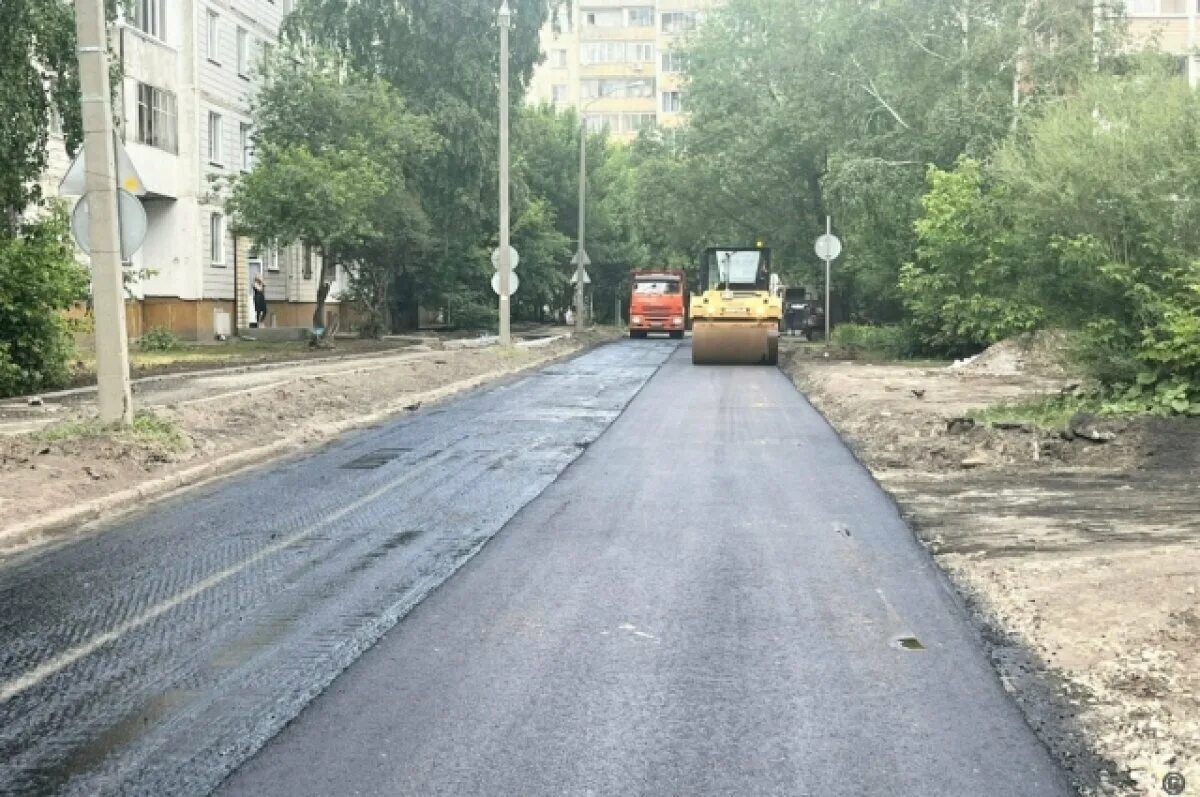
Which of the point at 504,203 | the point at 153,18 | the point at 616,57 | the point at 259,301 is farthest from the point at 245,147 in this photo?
the point at 616,57

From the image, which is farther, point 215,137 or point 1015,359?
point 215,137

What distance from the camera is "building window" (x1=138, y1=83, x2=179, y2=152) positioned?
37.1 m

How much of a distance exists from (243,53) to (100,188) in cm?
3433

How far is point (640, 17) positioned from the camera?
396 feet

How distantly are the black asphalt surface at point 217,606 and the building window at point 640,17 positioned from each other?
111m

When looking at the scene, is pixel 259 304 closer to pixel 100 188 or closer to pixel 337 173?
pixel 337 173

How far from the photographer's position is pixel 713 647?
642cm

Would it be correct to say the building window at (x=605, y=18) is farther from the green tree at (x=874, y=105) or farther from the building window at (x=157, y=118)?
the building window at (x=157, y=118)

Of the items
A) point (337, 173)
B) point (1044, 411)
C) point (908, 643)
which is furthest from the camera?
point (337, 173)

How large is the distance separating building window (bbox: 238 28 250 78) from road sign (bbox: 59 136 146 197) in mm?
33313

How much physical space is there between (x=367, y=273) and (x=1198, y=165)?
32863 mm

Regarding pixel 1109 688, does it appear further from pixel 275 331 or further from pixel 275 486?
pixel 275 331

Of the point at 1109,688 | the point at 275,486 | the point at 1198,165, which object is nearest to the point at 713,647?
the point at 1109,688

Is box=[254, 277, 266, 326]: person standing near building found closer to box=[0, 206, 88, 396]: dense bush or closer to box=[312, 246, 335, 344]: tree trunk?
box=[312, 246, 335, 344]: tree trunk
